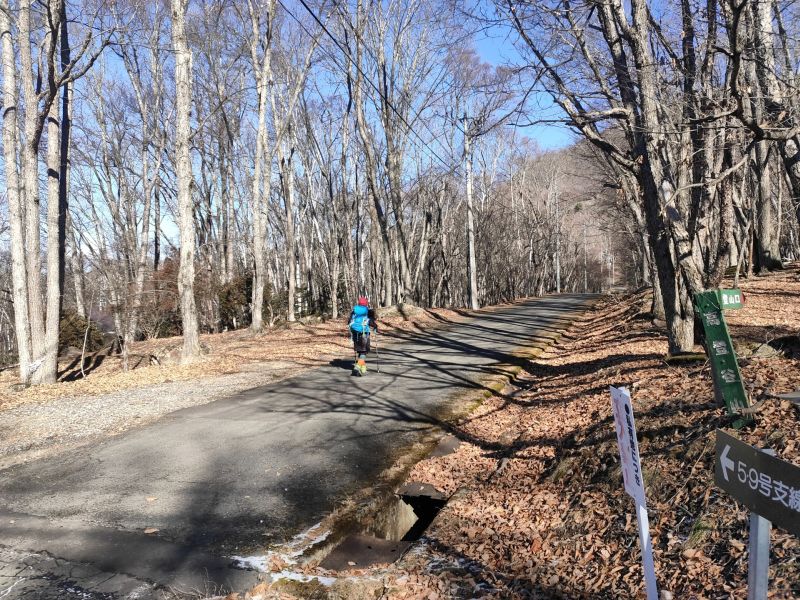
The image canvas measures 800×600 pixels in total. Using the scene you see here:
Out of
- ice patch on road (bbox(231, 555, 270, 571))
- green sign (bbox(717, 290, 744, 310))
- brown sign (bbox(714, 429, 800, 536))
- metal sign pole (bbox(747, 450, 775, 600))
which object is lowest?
ice patch on road (bbox(231, 555, 270, 571))

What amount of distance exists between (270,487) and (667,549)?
4.08m

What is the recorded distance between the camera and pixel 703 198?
9172mm

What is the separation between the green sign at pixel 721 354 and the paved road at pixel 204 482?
396cm

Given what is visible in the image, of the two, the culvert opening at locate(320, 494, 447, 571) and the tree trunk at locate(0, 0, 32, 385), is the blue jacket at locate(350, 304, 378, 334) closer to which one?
the culvert opening at locate(320, 494, 447, 571)

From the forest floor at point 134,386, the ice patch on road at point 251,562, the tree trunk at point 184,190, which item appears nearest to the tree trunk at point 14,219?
the forest floor at point 134,386

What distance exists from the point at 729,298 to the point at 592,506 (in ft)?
8.10

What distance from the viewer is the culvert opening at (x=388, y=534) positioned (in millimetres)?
5094

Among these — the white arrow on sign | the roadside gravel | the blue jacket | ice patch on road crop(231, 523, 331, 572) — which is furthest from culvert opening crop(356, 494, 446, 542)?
the blue jacket

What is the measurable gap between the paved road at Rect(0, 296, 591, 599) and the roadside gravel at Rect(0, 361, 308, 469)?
0.51 m

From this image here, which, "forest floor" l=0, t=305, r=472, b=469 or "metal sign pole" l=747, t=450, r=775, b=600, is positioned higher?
"metal sign pole" l=747, t=450, r=775, b=600

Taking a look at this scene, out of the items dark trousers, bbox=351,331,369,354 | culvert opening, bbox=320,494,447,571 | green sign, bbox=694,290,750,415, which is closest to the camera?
culvert opening, bbox=320,494,447,571

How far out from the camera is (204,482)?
6531 millimetres

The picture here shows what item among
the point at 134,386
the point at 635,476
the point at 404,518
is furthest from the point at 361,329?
the point at 635,476

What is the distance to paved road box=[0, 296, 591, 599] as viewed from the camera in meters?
4.64
